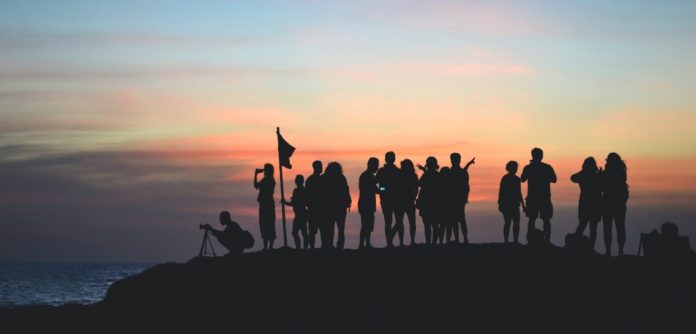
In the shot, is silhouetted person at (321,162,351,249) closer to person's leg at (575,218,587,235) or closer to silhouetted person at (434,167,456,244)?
silhouetted person at (434,167,456,244)

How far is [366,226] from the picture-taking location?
95.1 feet

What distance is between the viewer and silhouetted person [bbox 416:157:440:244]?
29075 millimetres

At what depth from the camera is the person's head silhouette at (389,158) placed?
28.3 metres

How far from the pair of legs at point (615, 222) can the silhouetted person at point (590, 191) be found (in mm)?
253

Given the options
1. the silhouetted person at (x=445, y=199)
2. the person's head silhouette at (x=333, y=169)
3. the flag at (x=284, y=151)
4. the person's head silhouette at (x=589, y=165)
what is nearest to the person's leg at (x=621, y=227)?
the person's head silhouette at (x=589, y=165)

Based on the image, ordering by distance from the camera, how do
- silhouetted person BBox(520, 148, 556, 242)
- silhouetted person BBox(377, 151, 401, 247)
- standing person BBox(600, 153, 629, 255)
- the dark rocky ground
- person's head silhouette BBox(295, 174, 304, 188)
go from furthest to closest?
1. person's head silhouette BBox(295, 174, 304, 188)
2. silhouetted person BBox(377, 151, 401, 247)
3. silhouetted person BBox(520, 148, 556, 242)
4. standing person BBox(600, 153, 629, 255)
5. the dark rocky ground

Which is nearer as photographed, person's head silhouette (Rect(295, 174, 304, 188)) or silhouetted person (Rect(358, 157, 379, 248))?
silhouetted person (Rect(358, 157, 379, 248))

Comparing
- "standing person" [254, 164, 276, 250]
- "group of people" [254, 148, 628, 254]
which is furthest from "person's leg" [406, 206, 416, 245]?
"standing person" [254, 164, 276, 250]

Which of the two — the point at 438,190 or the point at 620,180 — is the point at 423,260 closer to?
the point at 438,190

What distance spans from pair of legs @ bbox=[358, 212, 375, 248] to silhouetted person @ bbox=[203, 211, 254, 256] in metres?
4.18

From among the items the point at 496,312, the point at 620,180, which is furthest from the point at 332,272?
the point at 620,180

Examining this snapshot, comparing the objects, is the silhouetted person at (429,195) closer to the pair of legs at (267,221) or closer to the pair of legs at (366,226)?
the pair of legs at (366,226)

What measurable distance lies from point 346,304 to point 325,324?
0.94m

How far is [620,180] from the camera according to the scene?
27219mm
